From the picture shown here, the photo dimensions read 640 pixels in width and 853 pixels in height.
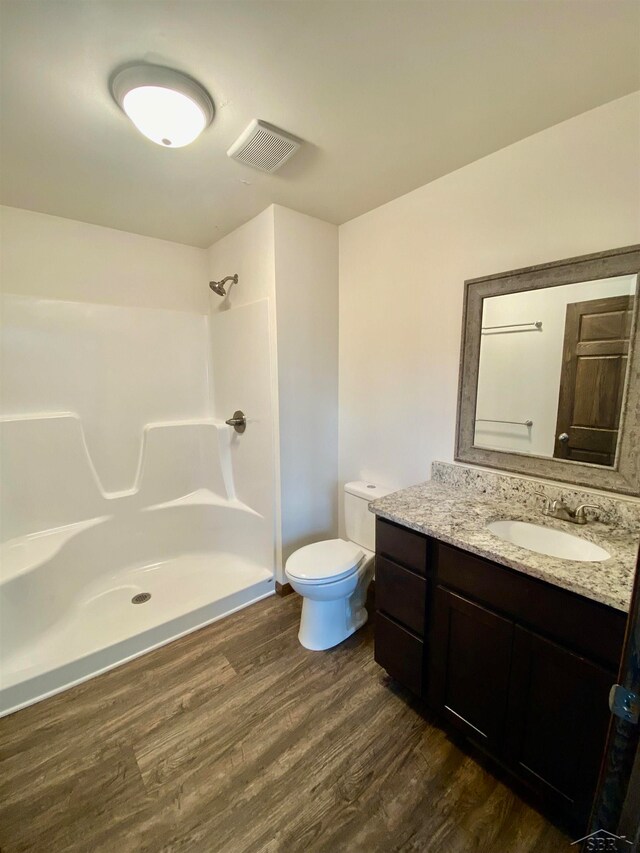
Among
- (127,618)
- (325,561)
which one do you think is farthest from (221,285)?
(127,618)

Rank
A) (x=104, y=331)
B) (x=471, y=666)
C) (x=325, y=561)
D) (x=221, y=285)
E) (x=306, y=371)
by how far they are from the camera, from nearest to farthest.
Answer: (x=471, y=666)
(x=325, y=561)
(x=306, y=371)
(x=104, y=331)
(x=221, y=285)

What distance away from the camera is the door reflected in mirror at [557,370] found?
1292mm

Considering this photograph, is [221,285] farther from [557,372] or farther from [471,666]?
[471,666]

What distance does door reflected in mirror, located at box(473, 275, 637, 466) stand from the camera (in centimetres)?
129

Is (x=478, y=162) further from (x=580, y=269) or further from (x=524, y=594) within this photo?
(x=524, y=594)

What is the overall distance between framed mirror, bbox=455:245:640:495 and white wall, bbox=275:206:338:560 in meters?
0.95

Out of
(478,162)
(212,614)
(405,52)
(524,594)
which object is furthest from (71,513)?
(478,162)

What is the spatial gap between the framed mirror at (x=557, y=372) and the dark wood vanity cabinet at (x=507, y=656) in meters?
0.59

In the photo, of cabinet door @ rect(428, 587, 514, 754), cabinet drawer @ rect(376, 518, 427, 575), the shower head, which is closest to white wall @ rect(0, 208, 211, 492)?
the shower head

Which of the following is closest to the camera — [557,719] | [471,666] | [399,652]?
[557,719]

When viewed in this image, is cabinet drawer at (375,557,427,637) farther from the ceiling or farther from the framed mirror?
the ceiling

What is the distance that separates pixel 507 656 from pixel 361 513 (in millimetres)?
1091

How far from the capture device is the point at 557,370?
4.71ft

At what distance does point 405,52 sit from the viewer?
105 centimetres
